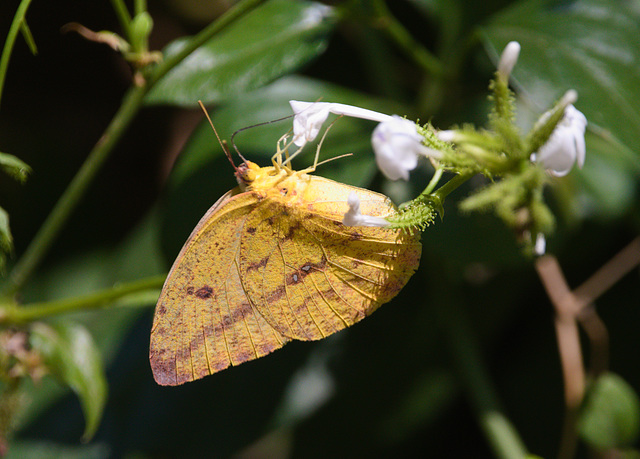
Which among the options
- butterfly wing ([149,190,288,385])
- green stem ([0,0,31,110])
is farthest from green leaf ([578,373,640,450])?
green stem ([0,0,31,110])

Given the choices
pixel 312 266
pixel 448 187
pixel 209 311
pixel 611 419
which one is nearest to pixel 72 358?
pixel 209 311

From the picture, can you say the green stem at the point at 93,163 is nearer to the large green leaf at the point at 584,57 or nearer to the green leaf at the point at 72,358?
the green leaf at the point at 72,358

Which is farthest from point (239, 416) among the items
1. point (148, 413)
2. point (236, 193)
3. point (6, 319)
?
point (236, 193)

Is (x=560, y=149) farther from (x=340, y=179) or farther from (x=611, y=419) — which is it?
(x=611, y=419)

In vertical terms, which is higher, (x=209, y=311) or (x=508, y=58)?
(x=508, y=58)

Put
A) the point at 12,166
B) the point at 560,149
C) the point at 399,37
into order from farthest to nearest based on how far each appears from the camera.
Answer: the point at 399,37 < the point at 12,166 < the point at 560,149

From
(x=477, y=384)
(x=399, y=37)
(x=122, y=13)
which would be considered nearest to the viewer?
(x=122, y=13)

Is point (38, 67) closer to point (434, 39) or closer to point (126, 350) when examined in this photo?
point (126, 350)
